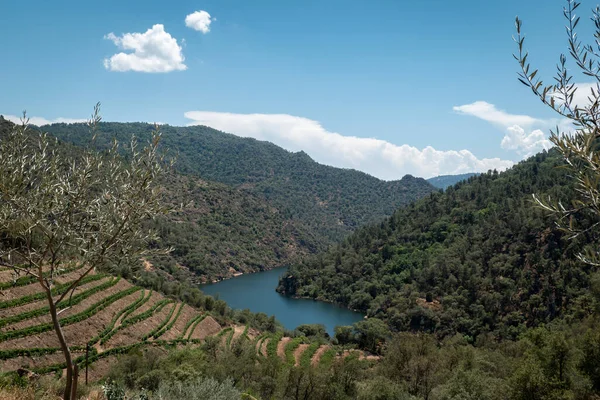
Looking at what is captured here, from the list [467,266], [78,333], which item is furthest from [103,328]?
[467,266]

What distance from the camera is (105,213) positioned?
774 centimetres

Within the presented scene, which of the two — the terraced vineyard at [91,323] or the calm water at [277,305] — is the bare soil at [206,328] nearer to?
the terraced vineyard at [91,323]

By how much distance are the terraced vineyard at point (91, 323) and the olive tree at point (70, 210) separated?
39.8 feet

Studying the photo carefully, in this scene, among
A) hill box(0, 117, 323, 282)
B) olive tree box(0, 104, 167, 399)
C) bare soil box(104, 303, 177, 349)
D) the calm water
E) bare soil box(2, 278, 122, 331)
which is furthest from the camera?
hill box(0, 117, 323, 282)

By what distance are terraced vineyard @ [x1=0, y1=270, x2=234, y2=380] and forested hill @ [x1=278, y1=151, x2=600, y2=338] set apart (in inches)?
1565

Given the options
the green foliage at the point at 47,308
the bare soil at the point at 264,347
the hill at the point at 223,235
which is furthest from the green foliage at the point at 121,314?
the hill at the point at 223,235

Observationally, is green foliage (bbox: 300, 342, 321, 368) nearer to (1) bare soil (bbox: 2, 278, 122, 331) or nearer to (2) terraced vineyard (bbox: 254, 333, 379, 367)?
(2) terraced vineyard (bbox: 254, 333, 379, 367)

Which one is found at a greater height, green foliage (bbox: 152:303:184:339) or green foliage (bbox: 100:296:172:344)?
green foliage (bbox: 100:296:172:344)

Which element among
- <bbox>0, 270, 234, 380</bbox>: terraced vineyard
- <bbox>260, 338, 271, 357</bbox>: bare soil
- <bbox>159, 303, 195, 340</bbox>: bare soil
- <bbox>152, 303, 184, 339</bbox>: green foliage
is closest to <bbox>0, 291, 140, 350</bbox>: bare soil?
<bbox>0, 270, 234, 380</bbox>: terraced vineyard

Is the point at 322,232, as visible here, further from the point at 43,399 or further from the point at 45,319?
the point at 43,399

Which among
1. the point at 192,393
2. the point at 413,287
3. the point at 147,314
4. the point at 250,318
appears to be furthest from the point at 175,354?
the point at 413,287

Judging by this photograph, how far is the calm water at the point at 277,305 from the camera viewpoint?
74312 mm

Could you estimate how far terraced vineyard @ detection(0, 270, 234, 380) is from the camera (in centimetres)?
2488

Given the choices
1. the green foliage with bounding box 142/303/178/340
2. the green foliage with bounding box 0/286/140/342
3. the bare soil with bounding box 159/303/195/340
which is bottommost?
the bare soil with bounding box 159/303/195/340
